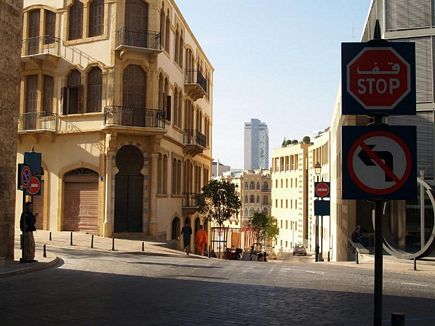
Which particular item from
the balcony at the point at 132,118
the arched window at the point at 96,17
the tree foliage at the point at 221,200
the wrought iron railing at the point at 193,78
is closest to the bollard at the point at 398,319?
the balcony at the point at 132,118

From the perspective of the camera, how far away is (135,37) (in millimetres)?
31891

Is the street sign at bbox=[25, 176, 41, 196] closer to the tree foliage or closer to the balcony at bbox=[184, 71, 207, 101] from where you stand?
the tree foliage

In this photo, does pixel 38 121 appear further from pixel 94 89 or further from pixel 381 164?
pixel 381 164

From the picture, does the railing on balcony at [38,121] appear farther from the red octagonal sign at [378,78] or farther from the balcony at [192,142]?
the red octagonal sign at [378,78]

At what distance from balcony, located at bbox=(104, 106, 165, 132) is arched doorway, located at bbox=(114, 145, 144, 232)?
1410 millimetres

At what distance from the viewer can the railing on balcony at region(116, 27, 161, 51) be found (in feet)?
104

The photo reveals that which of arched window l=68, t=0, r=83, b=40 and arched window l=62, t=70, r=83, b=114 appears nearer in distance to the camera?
arched window l=62, t=70, r=83, b=114

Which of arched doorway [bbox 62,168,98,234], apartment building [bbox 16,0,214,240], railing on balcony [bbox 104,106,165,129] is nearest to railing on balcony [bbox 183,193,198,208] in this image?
apartment building [bbox 16,0,214,240]

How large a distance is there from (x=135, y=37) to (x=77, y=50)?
12.1ft

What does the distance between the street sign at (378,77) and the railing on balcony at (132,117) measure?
89.8 feet

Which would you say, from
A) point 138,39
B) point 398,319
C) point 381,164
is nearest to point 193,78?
point 138,39

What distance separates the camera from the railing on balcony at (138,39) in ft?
104

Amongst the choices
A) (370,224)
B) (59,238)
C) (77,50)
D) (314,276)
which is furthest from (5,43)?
(370,224)

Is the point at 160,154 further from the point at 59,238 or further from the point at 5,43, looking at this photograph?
the point at 5,43
